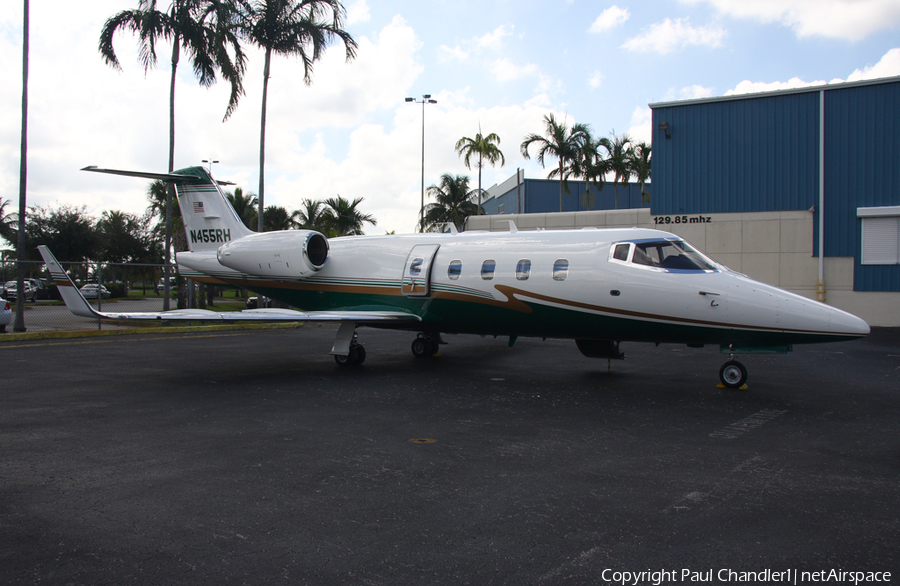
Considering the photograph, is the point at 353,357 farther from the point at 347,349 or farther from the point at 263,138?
the point at 263,138

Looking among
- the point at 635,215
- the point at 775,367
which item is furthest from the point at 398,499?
the point at 635,215

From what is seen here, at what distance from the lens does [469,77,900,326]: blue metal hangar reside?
22.1 metres

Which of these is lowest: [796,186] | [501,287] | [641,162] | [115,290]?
[115,290]

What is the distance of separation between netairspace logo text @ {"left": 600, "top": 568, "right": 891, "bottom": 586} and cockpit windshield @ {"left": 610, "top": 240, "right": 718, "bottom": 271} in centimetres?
630

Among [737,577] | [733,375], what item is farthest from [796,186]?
[737,577]

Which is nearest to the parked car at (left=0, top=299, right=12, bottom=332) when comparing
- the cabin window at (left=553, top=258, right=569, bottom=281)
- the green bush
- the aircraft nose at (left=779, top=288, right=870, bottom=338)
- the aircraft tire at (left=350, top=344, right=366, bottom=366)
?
the aircraft tire at (left=350, top=344, right=366, bottom=366)

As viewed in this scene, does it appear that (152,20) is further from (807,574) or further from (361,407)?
(807,574)

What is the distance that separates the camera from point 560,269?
1020cm

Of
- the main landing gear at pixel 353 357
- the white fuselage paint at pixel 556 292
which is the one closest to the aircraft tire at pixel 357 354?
the main landing gear at pixel 353 357

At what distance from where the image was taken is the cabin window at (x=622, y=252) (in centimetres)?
968

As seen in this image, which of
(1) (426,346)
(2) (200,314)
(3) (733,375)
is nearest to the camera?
(3) (733,375)

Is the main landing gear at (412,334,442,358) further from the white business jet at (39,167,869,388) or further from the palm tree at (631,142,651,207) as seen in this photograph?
the palm tree at (631,142,651,207)

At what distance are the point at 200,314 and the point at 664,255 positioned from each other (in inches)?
301

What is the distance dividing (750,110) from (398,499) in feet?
80.2
